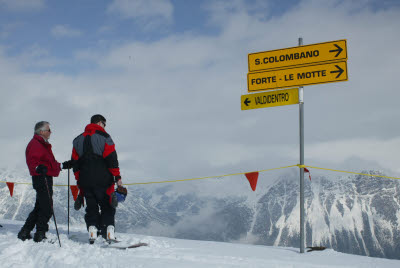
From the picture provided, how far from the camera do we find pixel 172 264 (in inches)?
233

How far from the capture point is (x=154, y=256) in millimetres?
6418

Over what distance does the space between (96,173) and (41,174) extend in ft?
3.22

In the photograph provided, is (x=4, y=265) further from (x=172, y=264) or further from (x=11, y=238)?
(x=172, y=264)

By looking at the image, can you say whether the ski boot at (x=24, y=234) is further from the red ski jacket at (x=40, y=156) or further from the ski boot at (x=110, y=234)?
the ski boot at (x=110, y=234)

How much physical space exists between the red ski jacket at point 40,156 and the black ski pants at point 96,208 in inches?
29.9

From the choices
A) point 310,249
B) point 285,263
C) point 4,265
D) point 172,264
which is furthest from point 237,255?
point 4,265

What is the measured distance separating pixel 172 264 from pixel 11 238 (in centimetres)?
346

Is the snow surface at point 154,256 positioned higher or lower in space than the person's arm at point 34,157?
lower

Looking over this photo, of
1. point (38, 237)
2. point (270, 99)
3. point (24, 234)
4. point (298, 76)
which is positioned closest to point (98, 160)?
point (38, 237)

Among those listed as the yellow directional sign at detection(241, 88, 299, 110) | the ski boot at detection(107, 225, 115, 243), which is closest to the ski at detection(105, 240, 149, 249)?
the ski boot at detection(107, 225, 115, 243)

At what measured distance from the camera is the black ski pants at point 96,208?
731 centimetres

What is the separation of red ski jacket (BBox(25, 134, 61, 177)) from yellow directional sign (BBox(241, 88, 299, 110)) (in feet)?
12.7

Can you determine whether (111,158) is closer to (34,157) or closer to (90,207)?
(90,207)

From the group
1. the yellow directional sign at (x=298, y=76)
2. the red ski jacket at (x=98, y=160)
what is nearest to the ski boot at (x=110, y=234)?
the red ski jacket at (x=98, y=160)
